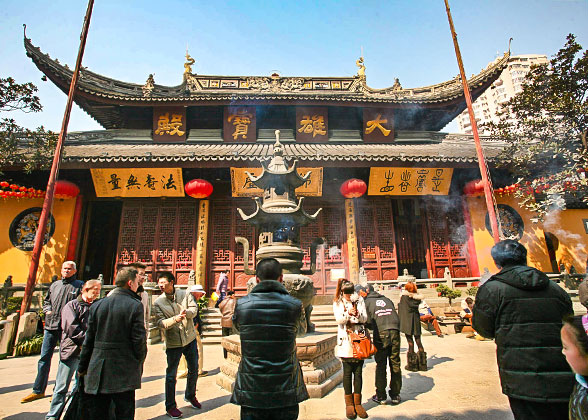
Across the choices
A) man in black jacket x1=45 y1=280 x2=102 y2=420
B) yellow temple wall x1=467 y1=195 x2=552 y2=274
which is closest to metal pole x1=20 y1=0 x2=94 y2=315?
man in black jacket x1=45 y1=280 x2=102 y2=420

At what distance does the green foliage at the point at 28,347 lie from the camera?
6469 millimetres

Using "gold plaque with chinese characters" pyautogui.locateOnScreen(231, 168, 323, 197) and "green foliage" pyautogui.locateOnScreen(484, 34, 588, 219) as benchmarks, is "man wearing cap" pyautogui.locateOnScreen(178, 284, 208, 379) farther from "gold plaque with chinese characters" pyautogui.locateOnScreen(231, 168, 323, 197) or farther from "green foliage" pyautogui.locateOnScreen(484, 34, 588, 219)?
"green foliage" pyautogui.locateOnScreen(484, 34, 588, 219)

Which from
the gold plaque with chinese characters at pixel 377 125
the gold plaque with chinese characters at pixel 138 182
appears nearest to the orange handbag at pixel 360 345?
the gold plaque with chinese characters at pixel 138 182

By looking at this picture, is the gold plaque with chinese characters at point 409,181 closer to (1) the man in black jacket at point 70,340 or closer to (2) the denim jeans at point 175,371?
(2) the denim jeans at point 175,371

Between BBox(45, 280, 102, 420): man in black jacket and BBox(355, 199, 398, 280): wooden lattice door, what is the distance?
28.6 feet

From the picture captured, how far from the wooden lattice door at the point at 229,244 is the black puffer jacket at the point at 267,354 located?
8336 millimetres

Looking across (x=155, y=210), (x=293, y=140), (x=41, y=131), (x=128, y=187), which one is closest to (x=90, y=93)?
(x=41, y=131)

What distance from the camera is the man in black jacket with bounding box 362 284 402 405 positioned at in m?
3.73

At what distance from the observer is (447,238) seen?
1116 cm

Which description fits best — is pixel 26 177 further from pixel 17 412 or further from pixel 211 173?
pixel 17 412

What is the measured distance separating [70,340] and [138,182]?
7806 millimetres

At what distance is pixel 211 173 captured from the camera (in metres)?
10.8

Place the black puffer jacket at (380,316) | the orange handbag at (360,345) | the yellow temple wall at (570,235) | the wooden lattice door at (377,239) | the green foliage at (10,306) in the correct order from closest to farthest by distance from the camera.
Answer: the orange handbag at (360,345), the black puffer jacket at (380,316), the green foliage at (10,306), the wooden lattice door at (377,239), the yellow temple wall at (570,235)

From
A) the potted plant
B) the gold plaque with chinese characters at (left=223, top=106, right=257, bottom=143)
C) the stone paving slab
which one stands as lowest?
the stone paving slab
